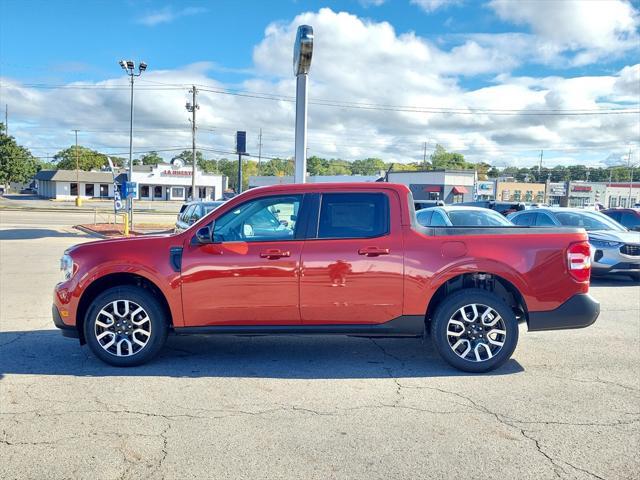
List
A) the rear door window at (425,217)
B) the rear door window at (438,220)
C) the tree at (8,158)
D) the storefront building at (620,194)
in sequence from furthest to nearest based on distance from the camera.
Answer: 1. the storefront building at (620,194)
2. the tree at (8,158)
3. the rear door window at (425,217)
4. the rear door window at (438,220)

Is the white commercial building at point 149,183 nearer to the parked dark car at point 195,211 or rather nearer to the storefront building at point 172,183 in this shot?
the storefront building at point 172,183

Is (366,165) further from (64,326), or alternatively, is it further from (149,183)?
(64,326)

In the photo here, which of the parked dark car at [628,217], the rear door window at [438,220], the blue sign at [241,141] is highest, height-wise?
the blue sign at [241,141]

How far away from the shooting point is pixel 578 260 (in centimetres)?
494

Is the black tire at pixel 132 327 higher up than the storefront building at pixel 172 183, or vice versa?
the storefront building at pixel 172 183

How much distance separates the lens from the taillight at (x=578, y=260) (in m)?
4.93

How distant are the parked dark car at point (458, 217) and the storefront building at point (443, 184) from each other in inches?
1834

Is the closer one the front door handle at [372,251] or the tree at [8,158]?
the front door handle at [372,251]

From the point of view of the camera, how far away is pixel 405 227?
4961 millimetres

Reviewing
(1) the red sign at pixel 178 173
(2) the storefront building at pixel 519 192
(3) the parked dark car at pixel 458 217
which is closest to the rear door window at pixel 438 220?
(3) the parked dark car at pixel 458 217

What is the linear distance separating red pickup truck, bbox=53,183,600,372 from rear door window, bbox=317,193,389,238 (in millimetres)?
10

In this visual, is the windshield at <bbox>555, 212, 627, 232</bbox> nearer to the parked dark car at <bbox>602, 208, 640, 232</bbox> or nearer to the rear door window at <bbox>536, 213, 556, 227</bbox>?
the rear door window at <bbox>536, 213, 556, 227</bbox>

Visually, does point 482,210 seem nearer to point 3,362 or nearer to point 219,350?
point 219,350

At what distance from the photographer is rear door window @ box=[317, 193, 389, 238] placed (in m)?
4.98
